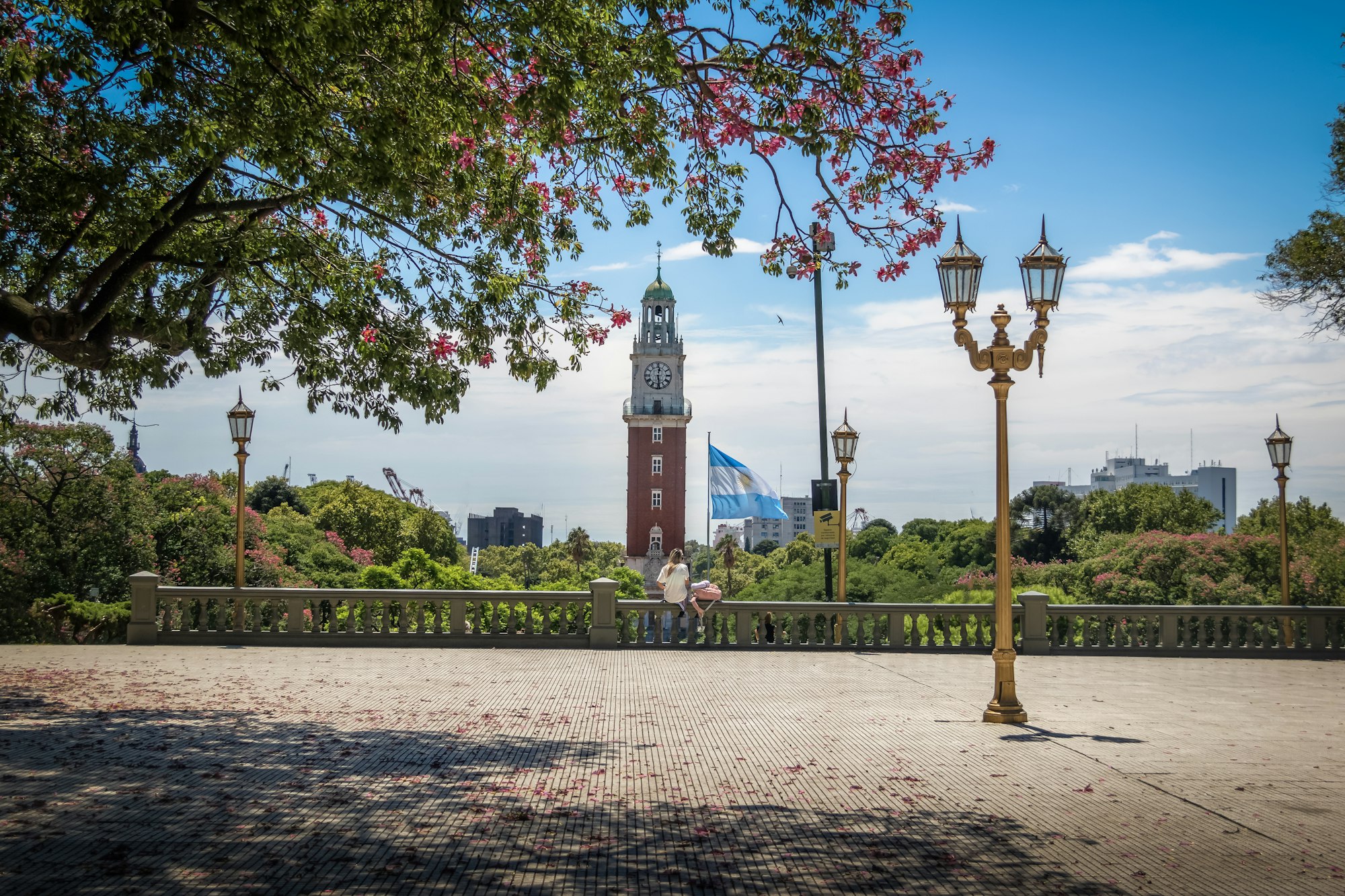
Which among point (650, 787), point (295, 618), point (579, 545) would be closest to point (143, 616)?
point (295, 618)

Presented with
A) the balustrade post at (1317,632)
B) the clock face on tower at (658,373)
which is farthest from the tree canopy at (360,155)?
the clock face on tower at (658,373)

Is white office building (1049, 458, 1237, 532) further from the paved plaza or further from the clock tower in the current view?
the paved plaza

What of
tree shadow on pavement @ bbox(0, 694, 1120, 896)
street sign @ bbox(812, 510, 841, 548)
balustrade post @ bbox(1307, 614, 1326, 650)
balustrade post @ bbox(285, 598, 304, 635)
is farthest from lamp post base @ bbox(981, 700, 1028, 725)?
balustrade post @ bbox(285, 598, 304, 635)

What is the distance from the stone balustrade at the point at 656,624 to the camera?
18656 mm

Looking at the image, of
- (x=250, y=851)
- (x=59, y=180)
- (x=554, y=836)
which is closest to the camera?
(x=250, y=851)

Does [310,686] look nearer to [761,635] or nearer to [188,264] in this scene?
[188,264]

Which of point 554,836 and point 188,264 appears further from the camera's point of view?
point 188,264

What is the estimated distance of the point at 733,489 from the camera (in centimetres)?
3075

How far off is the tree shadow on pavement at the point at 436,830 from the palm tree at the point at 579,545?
4165 inches

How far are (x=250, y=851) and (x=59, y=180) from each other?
24.0ft

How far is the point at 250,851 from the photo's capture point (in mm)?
5766

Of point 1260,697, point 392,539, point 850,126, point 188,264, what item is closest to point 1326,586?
point 1260,697

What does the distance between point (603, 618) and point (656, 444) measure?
85.2 meters

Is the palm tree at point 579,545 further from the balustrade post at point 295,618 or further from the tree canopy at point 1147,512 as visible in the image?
the balustrade post at point 295,618
